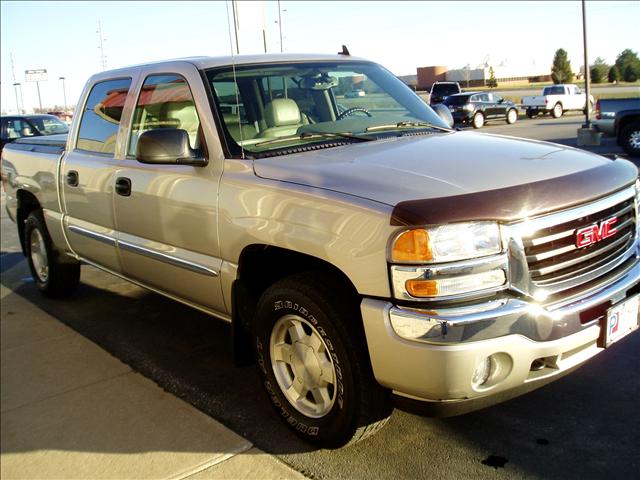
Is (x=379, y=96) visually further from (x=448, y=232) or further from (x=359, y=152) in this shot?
(x=448, y=232)

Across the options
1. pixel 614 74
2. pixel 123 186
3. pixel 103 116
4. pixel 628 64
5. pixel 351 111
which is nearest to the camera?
pixel 351 111

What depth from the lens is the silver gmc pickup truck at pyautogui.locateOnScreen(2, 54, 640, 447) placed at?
2.58m

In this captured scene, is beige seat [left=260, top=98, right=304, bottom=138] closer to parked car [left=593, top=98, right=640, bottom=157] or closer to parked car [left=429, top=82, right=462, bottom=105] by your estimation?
parked car [left=593, top=98, right=640, bottom=157]

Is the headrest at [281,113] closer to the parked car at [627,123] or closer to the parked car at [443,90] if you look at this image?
the parked car at [627,123]

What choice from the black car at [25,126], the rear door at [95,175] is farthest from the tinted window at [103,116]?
the black car at [25,126]

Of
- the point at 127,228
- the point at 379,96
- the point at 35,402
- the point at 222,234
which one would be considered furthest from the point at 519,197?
the point at 35,402

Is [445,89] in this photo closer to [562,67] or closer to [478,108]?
[478,108]

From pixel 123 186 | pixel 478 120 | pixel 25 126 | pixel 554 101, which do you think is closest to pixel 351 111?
pixel 123 186

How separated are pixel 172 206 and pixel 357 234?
1540mm

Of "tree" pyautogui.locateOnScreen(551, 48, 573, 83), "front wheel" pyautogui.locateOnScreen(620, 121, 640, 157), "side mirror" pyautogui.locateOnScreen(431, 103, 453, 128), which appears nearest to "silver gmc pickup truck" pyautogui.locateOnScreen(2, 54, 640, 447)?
"side mirror" pyautogui.locateOnScreen(431, 103, 453, 128)

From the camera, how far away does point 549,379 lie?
110 inches

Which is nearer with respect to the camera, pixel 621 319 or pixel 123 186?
pixel 621 319

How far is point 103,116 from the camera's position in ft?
16.1

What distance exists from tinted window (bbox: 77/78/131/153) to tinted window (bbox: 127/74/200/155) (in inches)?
10.3
